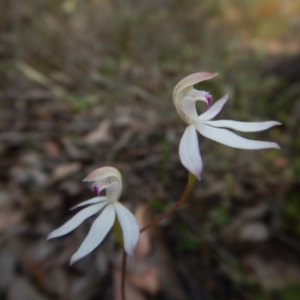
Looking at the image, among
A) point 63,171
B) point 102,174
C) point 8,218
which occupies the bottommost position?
point 8,218

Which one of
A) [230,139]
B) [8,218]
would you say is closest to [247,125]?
[230,139]

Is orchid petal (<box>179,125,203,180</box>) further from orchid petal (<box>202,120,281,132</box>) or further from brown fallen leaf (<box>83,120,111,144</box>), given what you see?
brown fallen leaf (<box>83,120,111,144</box>)

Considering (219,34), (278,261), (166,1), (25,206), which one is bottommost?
(278,261)

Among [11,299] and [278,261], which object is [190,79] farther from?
[278,261]

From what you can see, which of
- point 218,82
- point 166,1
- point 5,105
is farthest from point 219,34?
point 5,105

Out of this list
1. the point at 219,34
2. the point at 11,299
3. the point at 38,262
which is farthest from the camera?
the point at 219,34

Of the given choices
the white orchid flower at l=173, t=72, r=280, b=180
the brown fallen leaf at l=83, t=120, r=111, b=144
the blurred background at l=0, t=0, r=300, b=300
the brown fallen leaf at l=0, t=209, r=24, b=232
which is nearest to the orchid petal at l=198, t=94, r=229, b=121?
the white orchid flower at l=173, t=72, r=280, b=180

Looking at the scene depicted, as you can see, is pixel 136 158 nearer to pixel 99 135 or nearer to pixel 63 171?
pixel 99 135

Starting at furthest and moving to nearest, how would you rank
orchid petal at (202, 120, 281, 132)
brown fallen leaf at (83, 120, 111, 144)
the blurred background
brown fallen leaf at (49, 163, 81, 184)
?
brown fallen leaf at (83, 120, 111, 144)
brown fallen leaf at (49, 163, 81, 184)
the blurred background
orchid petal at (202, 120, 281, 132)
